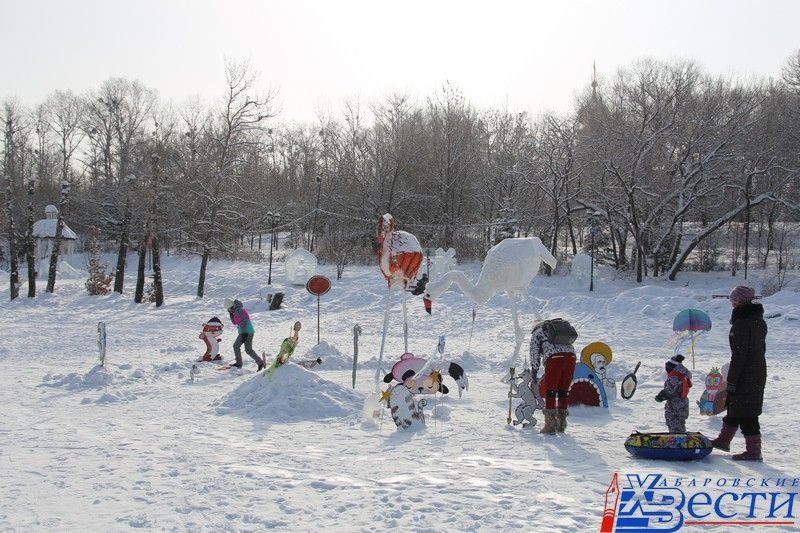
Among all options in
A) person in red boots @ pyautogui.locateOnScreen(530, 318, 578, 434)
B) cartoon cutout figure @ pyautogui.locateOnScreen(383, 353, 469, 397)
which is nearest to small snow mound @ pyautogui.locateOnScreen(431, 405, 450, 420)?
cartoon cutout figure @ pyautogui.locateOnScreen(383, 353, 469, 397)

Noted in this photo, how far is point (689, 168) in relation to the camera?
29875 millimetres

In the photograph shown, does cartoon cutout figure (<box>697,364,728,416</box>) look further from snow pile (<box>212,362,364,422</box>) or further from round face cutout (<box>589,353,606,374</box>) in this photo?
snow pile (<box>212,362,364,422</box>)

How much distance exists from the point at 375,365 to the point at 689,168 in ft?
69.4

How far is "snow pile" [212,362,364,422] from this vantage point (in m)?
9.55

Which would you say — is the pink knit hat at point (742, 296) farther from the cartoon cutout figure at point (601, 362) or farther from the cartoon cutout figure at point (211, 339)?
the cartoon cutout figure at point (211, 339)

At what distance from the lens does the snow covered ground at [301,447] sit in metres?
5.43

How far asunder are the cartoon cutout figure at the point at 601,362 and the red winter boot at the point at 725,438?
10.2ft

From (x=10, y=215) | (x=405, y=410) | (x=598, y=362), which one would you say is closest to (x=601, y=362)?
(x=598, y=362)

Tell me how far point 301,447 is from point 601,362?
520 cm

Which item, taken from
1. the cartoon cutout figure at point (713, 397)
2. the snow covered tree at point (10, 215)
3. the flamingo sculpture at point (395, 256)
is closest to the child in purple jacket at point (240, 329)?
the flamingo sculpture at point (395, 256)

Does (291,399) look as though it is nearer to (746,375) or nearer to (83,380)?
(83,380)

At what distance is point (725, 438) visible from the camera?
23.5 feet

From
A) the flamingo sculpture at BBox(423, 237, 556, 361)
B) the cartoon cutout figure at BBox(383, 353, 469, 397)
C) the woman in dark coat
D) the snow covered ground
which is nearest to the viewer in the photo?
the snow covered ground

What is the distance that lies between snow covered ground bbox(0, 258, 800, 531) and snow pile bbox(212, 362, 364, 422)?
3cm
